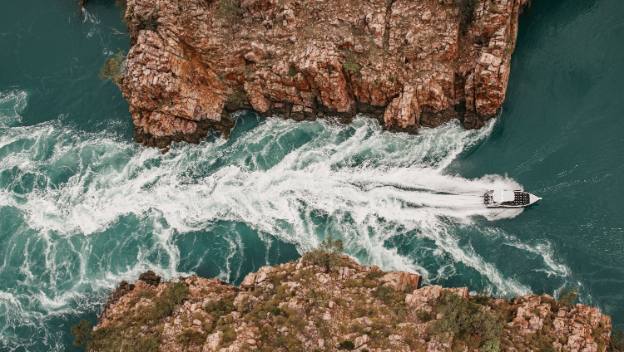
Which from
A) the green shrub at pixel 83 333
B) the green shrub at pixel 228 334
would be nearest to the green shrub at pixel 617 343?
the green shrub at pixel 228 334

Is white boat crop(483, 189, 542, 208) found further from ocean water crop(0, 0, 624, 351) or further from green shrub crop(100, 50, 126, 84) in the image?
green shrub crop(100, 50, 126, 84)

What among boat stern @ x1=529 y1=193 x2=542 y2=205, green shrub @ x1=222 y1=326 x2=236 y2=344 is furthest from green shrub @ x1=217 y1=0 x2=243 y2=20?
boat stern @ x1=529 y1=193 x2=542 y2=205

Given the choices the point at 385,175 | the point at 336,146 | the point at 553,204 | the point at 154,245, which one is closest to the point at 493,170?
the point at 553,204

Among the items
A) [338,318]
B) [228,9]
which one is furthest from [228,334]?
[228,9]

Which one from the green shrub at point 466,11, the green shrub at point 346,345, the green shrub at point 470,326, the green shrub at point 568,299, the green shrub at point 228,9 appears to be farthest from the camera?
the green shrub at point 228,9

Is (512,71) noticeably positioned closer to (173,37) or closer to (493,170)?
(493,170)

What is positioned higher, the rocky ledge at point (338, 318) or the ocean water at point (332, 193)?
the ocean water at point (332, 193)

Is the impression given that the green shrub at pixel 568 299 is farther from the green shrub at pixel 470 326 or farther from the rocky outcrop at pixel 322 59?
the rocky outcrop at pixel 322 59

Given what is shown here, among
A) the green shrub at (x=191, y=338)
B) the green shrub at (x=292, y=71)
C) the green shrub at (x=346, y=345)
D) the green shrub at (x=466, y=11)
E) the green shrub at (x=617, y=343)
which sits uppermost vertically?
the green shrub at (x=466, y=11)
